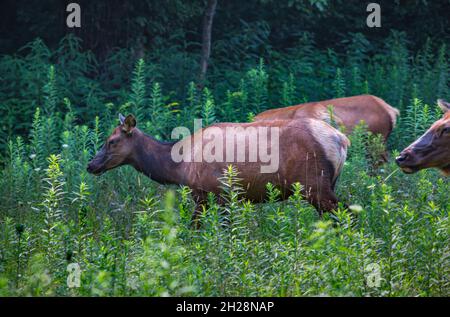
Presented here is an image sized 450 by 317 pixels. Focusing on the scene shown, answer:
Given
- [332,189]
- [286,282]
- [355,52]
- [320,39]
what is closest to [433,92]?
[355,52]

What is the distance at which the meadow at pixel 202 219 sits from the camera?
617 centimetres

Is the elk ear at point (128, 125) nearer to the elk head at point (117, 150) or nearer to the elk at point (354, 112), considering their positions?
the elk head at point (117, 150)

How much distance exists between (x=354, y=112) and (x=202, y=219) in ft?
16.4

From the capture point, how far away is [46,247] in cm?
697

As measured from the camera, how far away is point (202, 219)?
7.54 metres

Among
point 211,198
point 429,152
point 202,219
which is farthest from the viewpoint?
point 429,152

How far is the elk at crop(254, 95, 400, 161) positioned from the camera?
1171cm

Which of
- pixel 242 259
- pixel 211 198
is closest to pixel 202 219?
pixel 211 198

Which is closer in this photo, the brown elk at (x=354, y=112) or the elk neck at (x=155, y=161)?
the elk neck at (x=155, y=161)

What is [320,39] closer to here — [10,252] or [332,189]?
[332,189]

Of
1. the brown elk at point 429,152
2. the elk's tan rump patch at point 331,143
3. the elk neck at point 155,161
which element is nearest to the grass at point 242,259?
the brown elk at point 429,152

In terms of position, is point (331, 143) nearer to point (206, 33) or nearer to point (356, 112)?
point (356, 112)

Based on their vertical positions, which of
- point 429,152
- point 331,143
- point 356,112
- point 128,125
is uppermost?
point 356,112

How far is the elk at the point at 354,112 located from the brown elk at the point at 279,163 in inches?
99.5
